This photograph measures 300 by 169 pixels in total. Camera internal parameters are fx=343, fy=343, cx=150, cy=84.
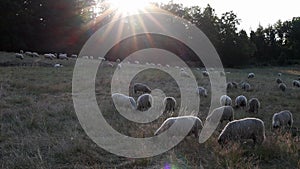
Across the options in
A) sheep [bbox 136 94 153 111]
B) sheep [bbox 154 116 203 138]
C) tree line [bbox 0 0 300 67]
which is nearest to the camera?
sheep [bbox 154 116 203 138]

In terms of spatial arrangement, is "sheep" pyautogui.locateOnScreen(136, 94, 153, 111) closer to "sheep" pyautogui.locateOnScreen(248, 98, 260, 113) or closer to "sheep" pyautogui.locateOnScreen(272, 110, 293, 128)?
"sheep" pyautogui.locateOnScreen(248, 98, 260, 113)

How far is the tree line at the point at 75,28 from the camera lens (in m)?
37.2

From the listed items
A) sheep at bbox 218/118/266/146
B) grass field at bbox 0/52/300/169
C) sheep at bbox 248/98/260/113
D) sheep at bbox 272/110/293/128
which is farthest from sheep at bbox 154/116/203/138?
sheep at bbox 248/98/260/113

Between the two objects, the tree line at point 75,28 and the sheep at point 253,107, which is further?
the tree line at point 75,28

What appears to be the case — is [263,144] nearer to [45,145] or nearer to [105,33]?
[45,145]

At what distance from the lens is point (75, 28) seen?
40.5 metres

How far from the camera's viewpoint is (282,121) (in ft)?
34.3

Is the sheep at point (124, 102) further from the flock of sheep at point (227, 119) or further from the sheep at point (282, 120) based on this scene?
the sheep at point (282, 120)

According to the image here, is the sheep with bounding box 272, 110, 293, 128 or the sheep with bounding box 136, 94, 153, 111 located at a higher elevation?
the sheep with bounding box 136, 94, 153, 111

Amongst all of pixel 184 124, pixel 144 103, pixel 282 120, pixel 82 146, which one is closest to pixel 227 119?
pixel 282 120

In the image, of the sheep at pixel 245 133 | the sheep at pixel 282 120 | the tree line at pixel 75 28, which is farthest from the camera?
the tree line at pixel 75 28

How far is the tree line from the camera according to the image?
37156mm

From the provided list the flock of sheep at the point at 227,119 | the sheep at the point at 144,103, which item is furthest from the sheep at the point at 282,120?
the sheep at the point at 144,103

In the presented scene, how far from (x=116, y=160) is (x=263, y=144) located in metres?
3.05
